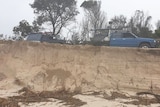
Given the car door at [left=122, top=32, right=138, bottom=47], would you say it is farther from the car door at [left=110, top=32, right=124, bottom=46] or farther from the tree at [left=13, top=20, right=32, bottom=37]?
the tree at [left=13, top=20, right=32, bottom=37]

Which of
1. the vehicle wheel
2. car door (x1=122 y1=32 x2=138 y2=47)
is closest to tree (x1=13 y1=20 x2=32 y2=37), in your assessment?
car door (x1=122 y1=32 x2=138 y2=47)

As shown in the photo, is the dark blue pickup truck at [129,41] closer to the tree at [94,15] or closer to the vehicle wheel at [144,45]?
the vehicle wheel at [144,45]

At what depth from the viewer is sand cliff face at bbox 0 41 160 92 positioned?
17.8 m

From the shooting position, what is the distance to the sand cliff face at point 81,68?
17.8m

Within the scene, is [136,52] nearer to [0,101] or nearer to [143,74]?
[143,74]

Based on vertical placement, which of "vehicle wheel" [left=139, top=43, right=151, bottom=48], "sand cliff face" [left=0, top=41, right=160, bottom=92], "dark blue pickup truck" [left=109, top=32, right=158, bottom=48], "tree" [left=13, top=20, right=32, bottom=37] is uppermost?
"tree" [left=13, top=20, right=32, bottom=37]

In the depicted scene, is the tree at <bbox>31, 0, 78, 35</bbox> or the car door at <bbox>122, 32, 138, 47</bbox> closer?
the car door at <bbox>122, 32, 138, 47</bbox>

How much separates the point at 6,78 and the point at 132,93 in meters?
6.58

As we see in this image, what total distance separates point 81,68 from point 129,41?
6.14 metres

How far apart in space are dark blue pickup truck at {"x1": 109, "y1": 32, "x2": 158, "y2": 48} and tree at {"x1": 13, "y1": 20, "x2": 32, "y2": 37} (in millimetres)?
18366

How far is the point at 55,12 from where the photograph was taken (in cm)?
4394

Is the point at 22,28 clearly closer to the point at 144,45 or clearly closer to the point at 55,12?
the point at 55,12

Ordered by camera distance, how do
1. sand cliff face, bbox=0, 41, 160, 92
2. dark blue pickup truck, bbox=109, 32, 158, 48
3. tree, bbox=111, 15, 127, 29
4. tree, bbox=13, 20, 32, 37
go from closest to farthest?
sand cliff face, bbox=0, 41, 160, 92, dark blue pickup truck, bbox=109, 32, 158, 48, tree, bbox=13, 20, 32, 37, tree, bbox=111, 15, 127, 29

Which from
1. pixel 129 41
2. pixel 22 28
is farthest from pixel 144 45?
pixel 22 28
